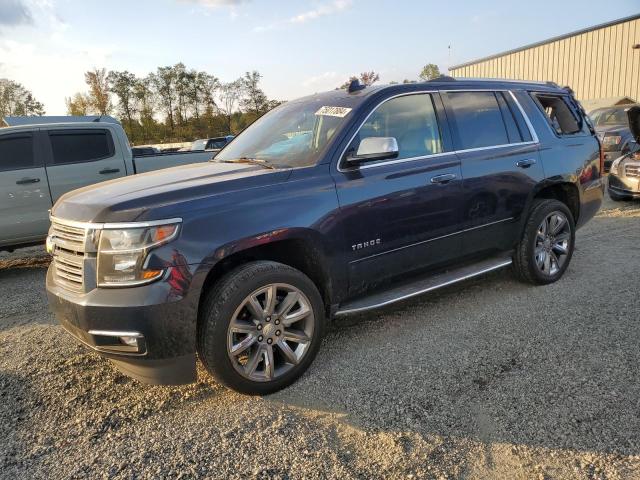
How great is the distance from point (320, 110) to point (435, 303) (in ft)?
6.61

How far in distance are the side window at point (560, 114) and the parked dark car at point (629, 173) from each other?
4.23 metres

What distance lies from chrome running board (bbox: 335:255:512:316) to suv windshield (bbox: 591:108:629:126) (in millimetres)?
11913

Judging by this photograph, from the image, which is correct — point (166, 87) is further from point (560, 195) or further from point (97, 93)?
point (560, 195)

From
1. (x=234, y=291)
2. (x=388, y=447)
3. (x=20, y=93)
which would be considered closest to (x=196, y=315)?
(x=234, y=291)

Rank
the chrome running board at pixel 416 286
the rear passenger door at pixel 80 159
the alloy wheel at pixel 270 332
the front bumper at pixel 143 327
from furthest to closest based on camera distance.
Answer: the rear passenger door at pixel 80 159
the chrome running board at pixel 416 286
the alloy wheel at pixel 270 332
the front bumper at pixel 143 327

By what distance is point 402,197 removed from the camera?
3.64 m

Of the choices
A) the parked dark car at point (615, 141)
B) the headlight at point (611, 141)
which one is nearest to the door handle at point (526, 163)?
the parked dark car at point (615, 141)

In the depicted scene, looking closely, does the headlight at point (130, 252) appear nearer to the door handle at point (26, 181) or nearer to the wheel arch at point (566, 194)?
the wheel arch at point (566, 194)

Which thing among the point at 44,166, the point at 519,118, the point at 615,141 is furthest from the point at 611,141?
the point at 44,166

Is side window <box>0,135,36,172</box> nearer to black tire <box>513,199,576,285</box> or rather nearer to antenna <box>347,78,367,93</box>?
antenna <box>347,78,367,93</box>

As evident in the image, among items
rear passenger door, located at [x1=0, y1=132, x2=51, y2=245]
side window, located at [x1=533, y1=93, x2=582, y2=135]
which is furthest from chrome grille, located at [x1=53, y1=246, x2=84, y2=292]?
side window, located at [x1=533, y1=93, x2=582, y2=135]

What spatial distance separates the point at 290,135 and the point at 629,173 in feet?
24.8

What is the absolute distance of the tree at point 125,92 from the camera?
180ft

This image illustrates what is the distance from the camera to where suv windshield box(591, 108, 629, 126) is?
1381 centimetres
